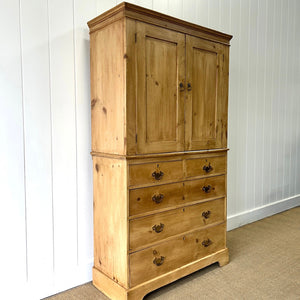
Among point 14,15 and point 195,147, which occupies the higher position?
point 14,15

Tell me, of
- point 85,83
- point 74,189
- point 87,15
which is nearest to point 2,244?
point 74,189

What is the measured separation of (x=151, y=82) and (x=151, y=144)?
37 cm

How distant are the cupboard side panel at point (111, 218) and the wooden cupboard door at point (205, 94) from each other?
530 mm

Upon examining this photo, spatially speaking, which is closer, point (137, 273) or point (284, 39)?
point (137, 273)

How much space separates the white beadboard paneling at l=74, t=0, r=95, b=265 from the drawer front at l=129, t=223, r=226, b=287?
0.45 m

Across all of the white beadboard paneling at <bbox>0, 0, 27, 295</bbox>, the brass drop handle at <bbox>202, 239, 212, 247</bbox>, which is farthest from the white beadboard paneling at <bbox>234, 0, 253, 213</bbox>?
the white beadboard paneling at <bbox>0, 0, 27, 295</bbox>

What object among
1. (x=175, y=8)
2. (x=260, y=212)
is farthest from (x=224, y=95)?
(x=260, y=212)

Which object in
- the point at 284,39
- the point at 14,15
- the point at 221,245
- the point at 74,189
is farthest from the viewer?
the point at 284,39

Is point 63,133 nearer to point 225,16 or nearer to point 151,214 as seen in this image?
point 151,214

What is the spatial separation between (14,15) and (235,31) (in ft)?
7.00

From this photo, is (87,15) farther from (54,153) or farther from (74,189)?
(74,189)

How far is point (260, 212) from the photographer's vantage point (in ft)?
11.4

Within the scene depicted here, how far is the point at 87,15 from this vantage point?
6.59 ft

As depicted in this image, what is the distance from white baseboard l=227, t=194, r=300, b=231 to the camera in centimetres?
315
